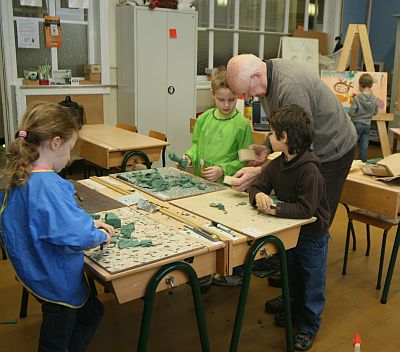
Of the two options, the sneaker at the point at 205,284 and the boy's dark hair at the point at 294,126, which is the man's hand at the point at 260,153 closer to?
the boy's dark hair at the point at 294,126

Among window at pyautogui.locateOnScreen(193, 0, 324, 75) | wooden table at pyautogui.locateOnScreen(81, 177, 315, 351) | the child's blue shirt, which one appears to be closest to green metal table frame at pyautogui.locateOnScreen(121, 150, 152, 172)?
wooden table at pyautogui.locateOnScreen(81, 177, 315, 351)

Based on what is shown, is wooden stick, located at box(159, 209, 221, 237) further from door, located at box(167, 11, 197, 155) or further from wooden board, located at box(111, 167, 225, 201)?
door, located at box(167, 11, 197, 155)

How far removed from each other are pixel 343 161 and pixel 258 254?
73 centimetres

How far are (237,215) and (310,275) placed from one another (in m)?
0.53

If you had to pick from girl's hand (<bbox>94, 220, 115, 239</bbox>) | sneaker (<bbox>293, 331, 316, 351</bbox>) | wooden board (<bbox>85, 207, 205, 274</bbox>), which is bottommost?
sneaker (<bbox>293, 331, 316, 351</bbox>)

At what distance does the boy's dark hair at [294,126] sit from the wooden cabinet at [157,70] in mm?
3802

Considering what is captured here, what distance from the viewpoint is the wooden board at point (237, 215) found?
73.4 inches

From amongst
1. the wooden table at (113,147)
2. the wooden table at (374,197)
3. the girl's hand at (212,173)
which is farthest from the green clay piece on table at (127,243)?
the wooden table at (113,147)

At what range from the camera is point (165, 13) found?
5562 mm

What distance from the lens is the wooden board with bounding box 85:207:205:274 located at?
1.50 metres

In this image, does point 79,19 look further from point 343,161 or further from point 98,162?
point 343,161

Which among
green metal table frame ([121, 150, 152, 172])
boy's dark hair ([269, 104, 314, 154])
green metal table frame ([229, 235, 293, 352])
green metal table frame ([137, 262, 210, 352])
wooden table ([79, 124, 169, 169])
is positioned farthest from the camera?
wooden table ([79, 124, 169, 169])

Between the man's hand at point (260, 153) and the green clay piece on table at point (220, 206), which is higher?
the man's hand at point (260, 153)

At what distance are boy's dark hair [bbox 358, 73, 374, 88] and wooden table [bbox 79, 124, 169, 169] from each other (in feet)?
10.2
